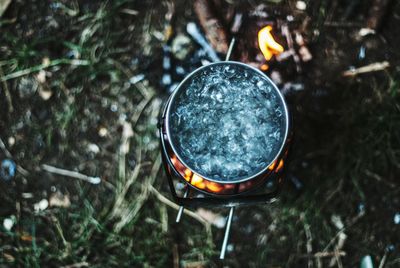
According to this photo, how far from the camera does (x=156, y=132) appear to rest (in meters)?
→ 1.51

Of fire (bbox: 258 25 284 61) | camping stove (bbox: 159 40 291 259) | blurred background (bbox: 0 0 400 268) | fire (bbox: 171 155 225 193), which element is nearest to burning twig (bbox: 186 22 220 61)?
blurred background (bbox: 0 0 400 268)

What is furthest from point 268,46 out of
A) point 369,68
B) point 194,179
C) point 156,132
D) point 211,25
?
point 194,179

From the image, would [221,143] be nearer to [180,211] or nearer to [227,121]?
[227,121]

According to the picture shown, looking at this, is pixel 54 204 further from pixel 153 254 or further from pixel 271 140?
pixel 271 140

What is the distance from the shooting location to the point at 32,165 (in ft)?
5.08

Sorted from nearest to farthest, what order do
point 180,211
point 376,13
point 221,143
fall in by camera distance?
point 221,143
point 180,211
point 376,13

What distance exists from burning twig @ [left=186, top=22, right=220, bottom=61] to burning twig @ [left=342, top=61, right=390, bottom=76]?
423 millimetres

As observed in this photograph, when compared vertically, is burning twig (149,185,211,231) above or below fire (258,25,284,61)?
below

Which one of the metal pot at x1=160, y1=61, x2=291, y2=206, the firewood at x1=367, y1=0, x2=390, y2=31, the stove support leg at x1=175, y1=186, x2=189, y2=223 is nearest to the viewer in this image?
the metal pot at x1=160, y1=61, x2=291, y2=206

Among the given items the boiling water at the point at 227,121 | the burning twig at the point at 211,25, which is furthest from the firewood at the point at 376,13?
the boiling water at the point at 227,121

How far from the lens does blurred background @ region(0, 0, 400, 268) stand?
1.46 m

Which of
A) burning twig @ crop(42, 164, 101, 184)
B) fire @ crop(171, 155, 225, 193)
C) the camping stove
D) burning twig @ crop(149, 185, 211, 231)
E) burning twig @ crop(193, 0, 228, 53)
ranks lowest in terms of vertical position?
burning twig @ crop(149, 185, 211, 231)

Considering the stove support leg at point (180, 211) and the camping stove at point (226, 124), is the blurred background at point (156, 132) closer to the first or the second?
the stove support leg at point (180, 211)

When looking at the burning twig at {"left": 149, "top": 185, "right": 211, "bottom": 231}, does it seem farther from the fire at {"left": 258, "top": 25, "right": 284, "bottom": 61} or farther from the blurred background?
the fire at {"left": 258, "top": 25, "right": 284, "bottom": 61}
